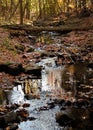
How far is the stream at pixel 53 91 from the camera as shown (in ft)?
34.0

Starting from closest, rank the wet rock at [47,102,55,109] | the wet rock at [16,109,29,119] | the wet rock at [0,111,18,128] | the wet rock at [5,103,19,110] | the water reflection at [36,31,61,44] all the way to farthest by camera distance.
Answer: the wet rock at [0,111,18,128] < the wet rock at [16,109,29,119] < the wet rock at [5,103,19,110] < the wet rock at [47,102,55,109] < the water reflection at [36,31,61,44]

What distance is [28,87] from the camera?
48.5 ft

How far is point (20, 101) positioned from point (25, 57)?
380 inches

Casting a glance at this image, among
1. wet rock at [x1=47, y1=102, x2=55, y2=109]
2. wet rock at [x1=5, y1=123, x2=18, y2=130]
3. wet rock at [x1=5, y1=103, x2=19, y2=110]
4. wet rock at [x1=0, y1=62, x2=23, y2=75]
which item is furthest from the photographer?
wet rock at [x1=0, y1=62, x2=23, y2=75]

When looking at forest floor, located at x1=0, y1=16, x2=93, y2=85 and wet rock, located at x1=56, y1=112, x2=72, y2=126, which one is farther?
forest floor, located at x1=0, y1=16, x2=93, y2=85

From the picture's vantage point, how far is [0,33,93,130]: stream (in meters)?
10.4

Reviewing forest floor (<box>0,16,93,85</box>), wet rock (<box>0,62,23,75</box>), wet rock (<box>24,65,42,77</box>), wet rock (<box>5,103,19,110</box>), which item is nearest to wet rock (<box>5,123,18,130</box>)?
wet rock (<box>5,103,19,110</box>)

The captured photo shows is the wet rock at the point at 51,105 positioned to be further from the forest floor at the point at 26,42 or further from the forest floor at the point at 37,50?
the forest floor at the point at 26,42

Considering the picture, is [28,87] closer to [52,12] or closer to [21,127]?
[21,127]

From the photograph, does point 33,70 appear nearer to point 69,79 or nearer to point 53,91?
point 69,79

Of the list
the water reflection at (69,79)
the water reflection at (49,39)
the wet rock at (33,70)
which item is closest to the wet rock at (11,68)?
the wet rock at (33,70)

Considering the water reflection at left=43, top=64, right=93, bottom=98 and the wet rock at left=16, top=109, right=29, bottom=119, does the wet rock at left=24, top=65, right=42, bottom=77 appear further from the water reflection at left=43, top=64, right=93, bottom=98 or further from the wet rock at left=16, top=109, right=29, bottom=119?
the wet rock at left=16, top=109, right=29, bottom=119

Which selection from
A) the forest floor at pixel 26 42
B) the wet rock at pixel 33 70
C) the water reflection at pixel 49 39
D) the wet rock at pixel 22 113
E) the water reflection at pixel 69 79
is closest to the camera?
the wet rock at pixel 22 113

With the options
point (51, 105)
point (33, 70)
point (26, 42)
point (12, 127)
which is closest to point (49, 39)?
point (26, 42)
